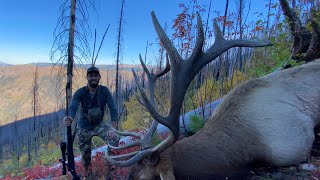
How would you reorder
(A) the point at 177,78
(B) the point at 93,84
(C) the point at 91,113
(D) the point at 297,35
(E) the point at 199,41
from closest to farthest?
(E) the point at 199,41 → (A) the point at 177,78 → (B) the point at 93,84 → (C) the point at 91,113 → (D) the point at 297,35

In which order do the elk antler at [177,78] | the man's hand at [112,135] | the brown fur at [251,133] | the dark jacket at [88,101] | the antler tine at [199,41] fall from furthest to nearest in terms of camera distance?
1. the dark jacket at [88,101]
2. the man's hand at [112,135]
3. the brown fur at [251,133]
4. the elk antler at [177,78]
5. the antler tine at [199,41]

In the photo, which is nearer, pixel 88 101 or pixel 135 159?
pixel 135 159

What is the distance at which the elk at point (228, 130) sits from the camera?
3236 mm

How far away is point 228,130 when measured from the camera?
12.0ft

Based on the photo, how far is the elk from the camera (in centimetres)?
324

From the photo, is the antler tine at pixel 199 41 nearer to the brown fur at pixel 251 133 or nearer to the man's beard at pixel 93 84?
the brown fur at pixel 251 133

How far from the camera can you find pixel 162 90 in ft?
30.2

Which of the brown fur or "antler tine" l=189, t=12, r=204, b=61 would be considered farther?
the brown fur

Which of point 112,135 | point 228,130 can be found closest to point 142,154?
point 228,130

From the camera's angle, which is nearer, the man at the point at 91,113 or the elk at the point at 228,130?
the elk at the point at 228,130

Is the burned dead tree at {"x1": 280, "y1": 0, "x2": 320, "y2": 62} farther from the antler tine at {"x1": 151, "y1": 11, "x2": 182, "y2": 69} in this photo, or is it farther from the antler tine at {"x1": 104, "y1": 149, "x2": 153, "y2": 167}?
the antler tine at {"x1": 104, "y1": 149, "x2": 153, "y2": 167}

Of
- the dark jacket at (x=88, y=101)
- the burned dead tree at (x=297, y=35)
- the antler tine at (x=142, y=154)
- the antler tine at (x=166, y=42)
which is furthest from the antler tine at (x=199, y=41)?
the burned dead tree at (x=297, y=35)

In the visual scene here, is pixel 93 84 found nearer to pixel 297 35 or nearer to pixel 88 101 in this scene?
pixel 88 101

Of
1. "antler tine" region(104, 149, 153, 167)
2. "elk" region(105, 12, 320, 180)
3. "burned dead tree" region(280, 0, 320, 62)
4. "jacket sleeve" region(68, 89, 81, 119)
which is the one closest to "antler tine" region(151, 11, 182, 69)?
"elk" region(105, 12, 320, 180)
